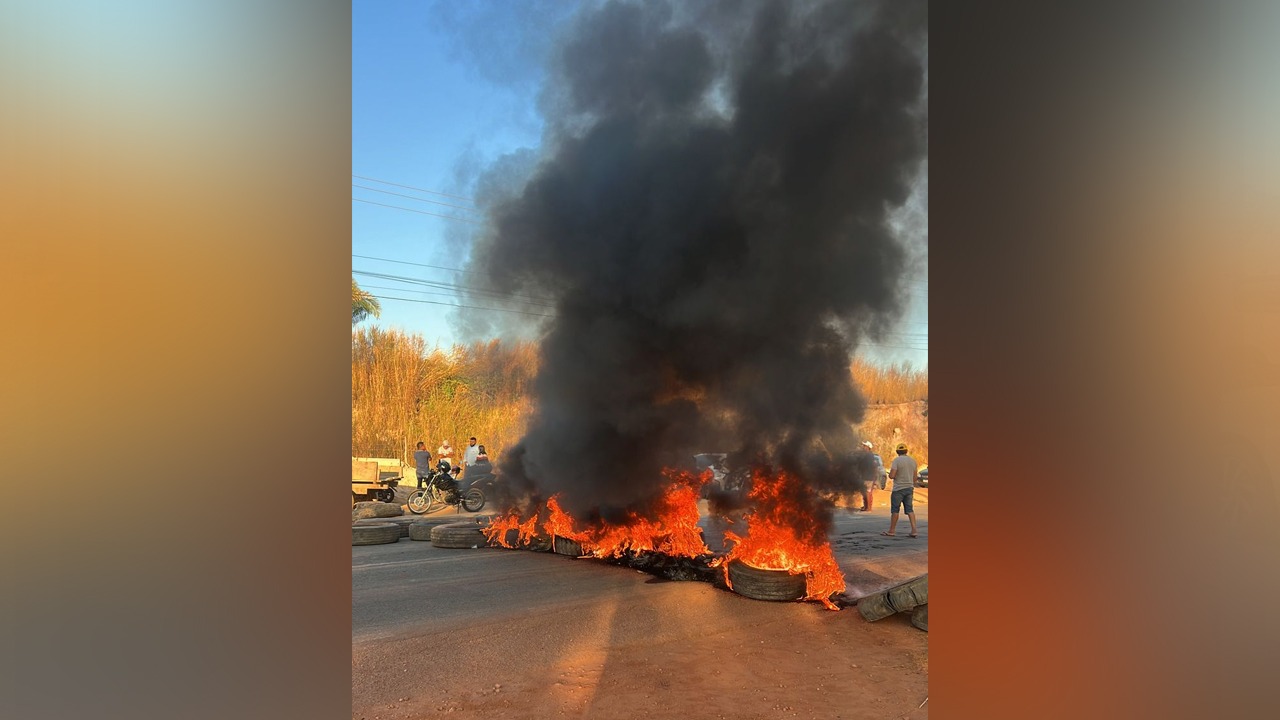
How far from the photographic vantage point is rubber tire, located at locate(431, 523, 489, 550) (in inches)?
442

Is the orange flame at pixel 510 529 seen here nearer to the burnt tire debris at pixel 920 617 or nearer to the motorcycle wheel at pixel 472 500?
the motorcycle wheel at pixel 472 500

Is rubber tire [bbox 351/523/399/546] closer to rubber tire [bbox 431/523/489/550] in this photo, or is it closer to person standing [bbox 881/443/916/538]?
rubber tire [bbox 431/523/489/550]

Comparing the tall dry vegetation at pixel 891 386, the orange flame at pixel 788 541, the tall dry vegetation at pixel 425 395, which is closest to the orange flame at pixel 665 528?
the orange flame at pixel 788 541

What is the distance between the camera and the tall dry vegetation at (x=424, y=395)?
66.5 feet

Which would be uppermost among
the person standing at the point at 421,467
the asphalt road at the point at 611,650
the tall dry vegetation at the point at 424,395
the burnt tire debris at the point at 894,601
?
the tall dry vegetation at the point at 424,395

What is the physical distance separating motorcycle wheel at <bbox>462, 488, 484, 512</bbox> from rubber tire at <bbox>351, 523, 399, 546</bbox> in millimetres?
3094

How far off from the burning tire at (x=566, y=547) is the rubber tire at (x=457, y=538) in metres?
1.36

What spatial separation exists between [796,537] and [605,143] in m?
6.87

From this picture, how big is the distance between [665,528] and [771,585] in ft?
7.91

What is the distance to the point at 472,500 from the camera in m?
15.1

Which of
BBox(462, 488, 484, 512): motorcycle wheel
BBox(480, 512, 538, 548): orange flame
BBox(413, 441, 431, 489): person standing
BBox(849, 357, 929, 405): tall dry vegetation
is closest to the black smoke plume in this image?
BBox(480, 512, 538, 548): orange flame

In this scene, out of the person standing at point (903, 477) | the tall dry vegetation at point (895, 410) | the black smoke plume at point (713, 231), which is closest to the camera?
the black smoke plume at point (713, 231)
